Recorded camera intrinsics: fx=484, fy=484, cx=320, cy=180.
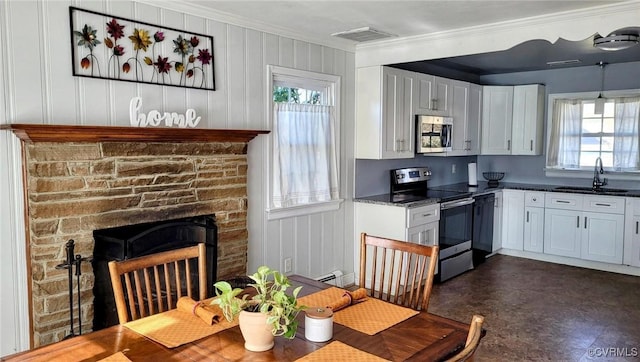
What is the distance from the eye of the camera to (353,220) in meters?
4.94

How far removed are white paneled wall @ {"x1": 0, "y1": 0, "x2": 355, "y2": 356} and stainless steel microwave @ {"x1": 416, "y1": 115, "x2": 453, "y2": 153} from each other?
800 mm

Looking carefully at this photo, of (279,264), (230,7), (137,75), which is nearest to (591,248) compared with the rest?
(279,264)

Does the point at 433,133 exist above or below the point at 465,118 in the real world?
below

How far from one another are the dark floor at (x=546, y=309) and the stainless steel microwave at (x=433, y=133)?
1.44 metres

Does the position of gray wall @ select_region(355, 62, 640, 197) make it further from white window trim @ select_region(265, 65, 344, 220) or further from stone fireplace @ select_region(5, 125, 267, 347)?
stone fireplace @ select_region(5, 125, 267, 347)

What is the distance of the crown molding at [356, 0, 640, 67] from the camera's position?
326 cm

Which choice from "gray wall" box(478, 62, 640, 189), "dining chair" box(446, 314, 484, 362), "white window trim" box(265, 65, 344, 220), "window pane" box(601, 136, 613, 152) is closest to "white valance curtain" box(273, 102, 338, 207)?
"white window trim" box(265, 65, 344, 220)

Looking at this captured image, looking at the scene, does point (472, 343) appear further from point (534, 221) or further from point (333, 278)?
point (534, 221)

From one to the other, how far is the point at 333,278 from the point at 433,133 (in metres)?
1.94

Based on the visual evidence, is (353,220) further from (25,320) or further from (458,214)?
(25,320)

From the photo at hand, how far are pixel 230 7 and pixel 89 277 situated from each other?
79.1 inches

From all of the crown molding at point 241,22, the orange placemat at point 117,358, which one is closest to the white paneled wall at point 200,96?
the crown molding at point 241,22

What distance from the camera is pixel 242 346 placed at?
5.63ft

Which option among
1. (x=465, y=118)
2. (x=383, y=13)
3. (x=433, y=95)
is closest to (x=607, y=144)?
(x=465, y=118)
